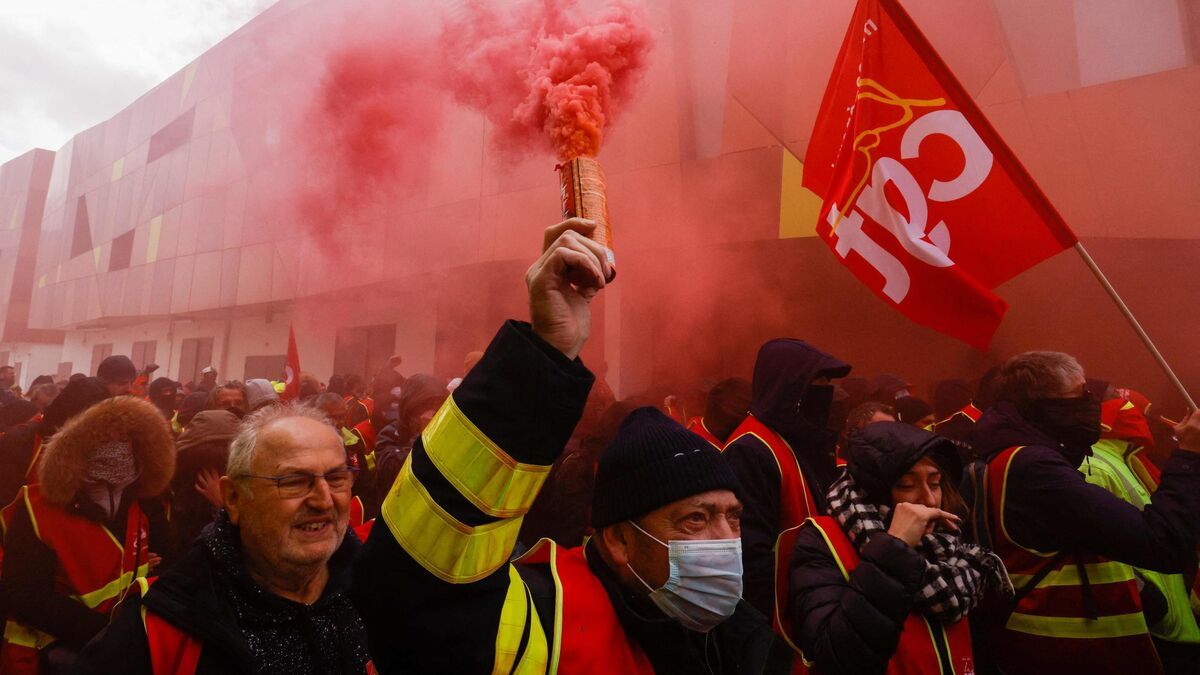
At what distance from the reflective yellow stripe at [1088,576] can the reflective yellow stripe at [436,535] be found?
2193 millimetres

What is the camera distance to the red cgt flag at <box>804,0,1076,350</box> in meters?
3.08

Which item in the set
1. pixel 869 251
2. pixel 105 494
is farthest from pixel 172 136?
pixel 869 251

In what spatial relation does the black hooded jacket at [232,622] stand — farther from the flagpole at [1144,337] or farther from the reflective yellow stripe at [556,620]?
the flagpole at [1144,337]

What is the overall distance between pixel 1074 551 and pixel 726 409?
1.74m

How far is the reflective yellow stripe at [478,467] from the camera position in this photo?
92 centimetres

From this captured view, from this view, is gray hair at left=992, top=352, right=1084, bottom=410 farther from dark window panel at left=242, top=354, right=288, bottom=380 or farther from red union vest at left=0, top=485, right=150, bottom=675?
dark window panel at left=242, top=354, right=288, bottom=380

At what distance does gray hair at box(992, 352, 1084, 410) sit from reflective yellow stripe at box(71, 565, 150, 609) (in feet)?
12.1

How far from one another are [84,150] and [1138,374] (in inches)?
1182

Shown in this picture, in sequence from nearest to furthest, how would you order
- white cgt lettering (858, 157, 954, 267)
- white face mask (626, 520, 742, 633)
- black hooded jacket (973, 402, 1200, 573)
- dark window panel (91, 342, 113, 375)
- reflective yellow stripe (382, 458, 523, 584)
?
1. reflective yellow stripe (382, 458, 523, 584)
2. white face mask (626, 520, 742, 633)
3. black hooded jacket (973, 402, 1200, 573)
4. white cgt lettering (858, 157, 954, 267)
5. dark window panel (91, 342, 113, 375)

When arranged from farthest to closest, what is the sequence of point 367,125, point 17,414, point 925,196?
point 367,125 → point 17,414 → point 925,196

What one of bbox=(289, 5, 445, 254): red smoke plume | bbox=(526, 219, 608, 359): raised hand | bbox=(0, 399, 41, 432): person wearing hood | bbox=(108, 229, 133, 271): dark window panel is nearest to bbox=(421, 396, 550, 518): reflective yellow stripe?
bbox=(526, 219, 608, 359): raised hand

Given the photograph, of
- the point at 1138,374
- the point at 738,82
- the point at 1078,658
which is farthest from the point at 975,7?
the point at 1078,658

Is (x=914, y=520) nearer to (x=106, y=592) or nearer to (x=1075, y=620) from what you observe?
(x=1075, y=620)

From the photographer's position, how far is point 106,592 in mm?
2479
